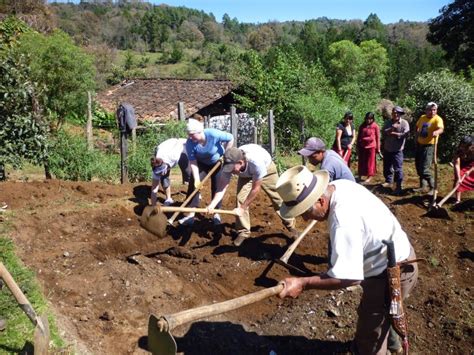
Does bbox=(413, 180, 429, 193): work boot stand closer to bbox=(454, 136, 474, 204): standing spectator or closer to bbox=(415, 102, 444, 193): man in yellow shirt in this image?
bbox=(415, 102, 444, 193): man in yellow shirt

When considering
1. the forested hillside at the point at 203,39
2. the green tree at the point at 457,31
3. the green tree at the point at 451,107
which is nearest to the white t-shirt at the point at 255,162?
the green tree at the point at 451,107

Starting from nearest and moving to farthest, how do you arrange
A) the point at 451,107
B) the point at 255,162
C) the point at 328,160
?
the point at 328,160, the point at 255,162, the point at 451,107

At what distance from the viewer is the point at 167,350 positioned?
2584 mm

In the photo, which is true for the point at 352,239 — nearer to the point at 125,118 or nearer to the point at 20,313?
the point at 20,313

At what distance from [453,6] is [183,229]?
23.9m

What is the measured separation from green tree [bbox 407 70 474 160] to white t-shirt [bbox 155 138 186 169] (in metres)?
8.64

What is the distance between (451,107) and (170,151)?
29.8 ft

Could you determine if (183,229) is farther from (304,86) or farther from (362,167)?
(304,86)

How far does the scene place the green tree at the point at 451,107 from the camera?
1194 cm

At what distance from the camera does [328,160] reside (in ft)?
15.3

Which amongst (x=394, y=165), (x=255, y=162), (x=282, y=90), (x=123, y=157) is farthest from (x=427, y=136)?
(x=282, y=90)

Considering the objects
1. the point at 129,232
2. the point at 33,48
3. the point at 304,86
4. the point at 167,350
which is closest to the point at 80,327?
the point at 167,350

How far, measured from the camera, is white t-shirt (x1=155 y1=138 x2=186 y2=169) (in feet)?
20.5

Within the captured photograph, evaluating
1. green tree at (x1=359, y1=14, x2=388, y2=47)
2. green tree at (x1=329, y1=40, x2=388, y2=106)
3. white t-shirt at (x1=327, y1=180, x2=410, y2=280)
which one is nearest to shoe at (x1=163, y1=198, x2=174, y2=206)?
white t-shirt at (x1=327, y1=180, x2=410, y2=280)
